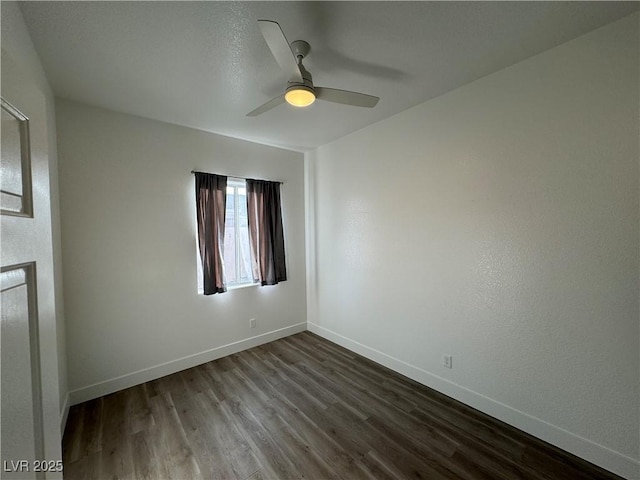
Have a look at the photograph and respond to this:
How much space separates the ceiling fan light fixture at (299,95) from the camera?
1610 millimetres

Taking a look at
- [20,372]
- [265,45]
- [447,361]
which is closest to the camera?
[20,372]

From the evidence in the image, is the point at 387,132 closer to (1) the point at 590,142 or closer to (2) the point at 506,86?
(2) the point at 506,86

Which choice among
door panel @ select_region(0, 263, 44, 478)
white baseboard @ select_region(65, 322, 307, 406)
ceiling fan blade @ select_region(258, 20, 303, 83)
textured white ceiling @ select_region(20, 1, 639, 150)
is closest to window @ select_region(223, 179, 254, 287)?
white baseboard @ select_region(65, 322, 307, 406)

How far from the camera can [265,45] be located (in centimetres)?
169

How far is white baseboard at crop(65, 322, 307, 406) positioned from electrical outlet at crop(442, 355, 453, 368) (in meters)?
2.10

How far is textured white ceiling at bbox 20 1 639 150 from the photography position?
143 cm

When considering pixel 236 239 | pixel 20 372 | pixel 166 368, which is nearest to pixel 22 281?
pixel 20 372

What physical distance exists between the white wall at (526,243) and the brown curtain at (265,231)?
1307 mm

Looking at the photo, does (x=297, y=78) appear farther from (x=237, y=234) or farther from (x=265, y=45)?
(x=237, y=234)

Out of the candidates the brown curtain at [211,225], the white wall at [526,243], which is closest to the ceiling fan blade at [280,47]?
the white wall at [526,243]

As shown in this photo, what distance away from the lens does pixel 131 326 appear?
2598 millimetres

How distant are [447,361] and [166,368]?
2.82 metres

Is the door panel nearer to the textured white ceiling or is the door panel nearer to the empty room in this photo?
the empty room

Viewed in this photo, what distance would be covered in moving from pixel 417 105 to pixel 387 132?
384mm
